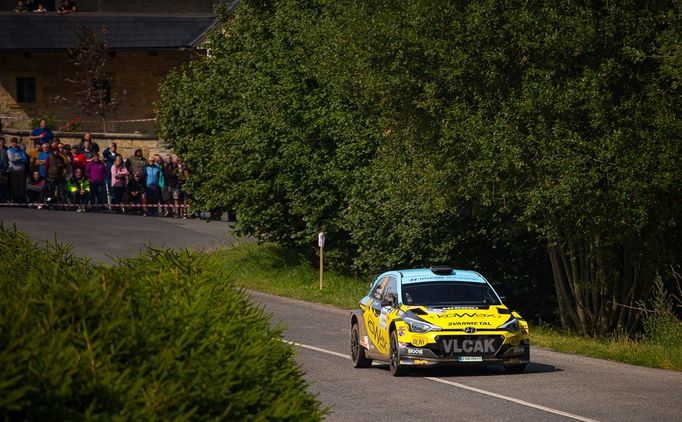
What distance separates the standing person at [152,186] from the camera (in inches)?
1727

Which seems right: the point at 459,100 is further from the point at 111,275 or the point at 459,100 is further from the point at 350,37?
the point at 111,275

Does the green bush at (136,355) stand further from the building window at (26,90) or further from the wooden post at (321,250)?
the building window at (26,90)

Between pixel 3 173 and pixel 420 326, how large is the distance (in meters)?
27.9

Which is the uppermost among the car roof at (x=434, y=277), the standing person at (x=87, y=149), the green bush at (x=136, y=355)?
the standing person at (x=87, y=149)

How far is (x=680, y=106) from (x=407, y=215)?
8925 millimetres

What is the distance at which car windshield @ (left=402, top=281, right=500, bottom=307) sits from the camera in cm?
1895

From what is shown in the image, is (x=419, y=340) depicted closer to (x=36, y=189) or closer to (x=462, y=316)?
(x=462, y=316)

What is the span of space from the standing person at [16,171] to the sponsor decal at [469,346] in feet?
90.1

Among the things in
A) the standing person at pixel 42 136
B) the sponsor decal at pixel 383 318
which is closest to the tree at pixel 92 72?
the standing person at pixel 42 136

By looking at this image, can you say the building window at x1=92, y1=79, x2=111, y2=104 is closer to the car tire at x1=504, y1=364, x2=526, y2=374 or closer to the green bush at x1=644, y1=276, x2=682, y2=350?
the green bush at x1=644, y1=276, x2=682, y2=350

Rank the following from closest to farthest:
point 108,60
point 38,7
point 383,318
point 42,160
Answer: point 383,318, point 42,160, point 108,60, point 38,7

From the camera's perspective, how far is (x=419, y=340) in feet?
58.7

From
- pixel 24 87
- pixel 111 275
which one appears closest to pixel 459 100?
pixel 111 275

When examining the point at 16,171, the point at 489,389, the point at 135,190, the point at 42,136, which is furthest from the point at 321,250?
the point at 489,389
